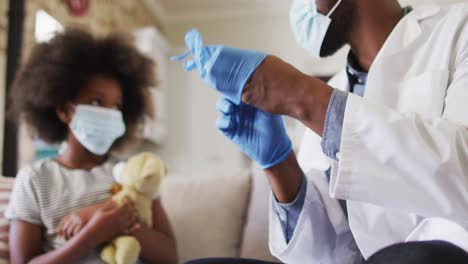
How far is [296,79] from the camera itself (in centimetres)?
55

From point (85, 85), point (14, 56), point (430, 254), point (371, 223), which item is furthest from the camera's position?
point (14, 56)

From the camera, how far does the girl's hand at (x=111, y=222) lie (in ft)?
3.17

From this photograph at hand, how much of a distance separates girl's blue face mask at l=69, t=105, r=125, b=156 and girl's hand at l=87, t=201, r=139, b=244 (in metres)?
0.20

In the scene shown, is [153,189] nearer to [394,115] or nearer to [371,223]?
[371,223]

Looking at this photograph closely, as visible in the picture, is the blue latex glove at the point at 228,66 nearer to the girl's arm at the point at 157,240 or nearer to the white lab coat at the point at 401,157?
the white lab coat at the point at 401,157

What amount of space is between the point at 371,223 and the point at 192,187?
0.87 meters

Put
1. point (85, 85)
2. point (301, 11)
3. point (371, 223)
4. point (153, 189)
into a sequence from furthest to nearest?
1. point (85, 85)
2. point (153, 189)
3. point (301, 11)
4. point (371, 223)

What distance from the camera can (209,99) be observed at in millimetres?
3570

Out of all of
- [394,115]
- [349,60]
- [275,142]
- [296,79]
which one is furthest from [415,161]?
[349,60]

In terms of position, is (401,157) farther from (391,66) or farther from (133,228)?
(133,228)

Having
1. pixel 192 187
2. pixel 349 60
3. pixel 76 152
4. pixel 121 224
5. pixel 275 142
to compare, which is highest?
pixel 349 60

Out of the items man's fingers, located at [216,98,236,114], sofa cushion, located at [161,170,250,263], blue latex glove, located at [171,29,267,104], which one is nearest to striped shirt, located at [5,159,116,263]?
sofa cushion, located at [161,170,250,263]

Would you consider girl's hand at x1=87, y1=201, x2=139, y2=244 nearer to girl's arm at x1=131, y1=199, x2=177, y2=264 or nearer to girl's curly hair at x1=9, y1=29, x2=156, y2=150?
girl's arm at x1=131, y1=199, x2=177, y2=264

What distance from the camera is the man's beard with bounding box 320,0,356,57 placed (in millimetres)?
866
